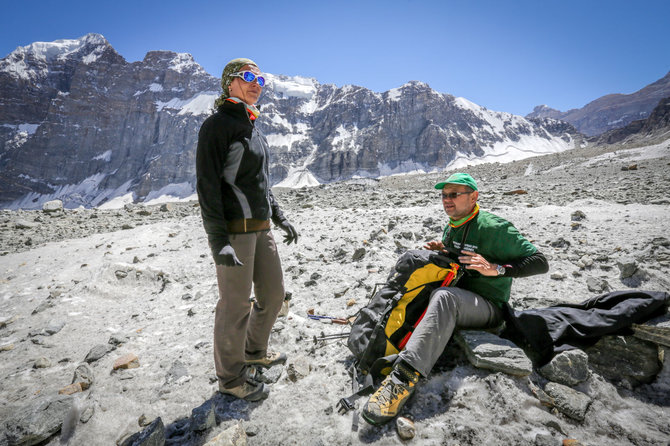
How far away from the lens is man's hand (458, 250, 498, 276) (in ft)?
8.80

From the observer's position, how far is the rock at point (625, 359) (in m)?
2.53

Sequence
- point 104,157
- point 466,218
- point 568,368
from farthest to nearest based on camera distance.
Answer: point 104,157, point 466,218, point 568,368

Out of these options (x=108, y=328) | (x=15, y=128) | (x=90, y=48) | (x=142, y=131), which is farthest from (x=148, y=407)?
(x=90, y=48)

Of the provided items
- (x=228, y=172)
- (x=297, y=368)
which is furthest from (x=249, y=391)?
(x=228, y=172)

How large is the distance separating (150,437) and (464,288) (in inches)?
127

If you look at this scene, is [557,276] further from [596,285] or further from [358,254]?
[358,254]

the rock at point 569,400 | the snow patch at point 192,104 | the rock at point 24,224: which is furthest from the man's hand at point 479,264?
the snow patch at point 192,104

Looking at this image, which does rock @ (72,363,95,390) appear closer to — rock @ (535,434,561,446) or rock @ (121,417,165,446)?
A: rock @ (121,417,165,446)

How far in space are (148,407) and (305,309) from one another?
89.3 inches

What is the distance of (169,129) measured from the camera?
15850 cm

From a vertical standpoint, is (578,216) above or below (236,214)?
below

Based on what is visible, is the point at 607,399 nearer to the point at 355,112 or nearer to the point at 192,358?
the point at 192,358

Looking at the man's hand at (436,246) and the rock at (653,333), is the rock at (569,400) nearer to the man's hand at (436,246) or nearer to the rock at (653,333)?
the rock at (653,333)

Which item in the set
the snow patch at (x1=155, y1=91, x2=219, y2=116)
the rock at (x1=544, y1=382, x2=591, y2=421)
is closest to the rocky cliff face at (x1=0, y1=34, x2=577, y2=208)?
the snow patch at (x1=155, y1=91, x2=219, y2=116)
